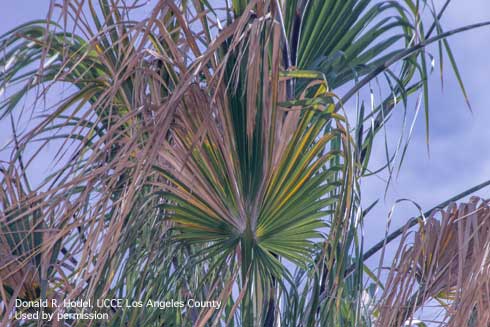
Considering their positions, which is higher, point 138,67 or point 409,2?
point 409,2

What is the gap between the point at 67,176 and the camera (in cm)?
162

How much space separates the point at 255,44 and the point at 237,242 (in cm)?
46

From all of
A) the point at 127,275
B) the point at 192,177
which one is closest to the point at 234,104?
the point at 192,177

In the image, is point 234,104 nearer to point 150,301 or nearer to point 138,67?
point 138,67

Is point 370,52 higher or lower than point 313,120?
higher

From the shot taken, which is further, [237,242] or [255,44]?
[237,242]

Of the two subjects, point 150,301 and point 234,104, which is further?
point 150,301

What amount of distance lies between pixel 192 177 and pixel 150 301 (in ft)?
1.35

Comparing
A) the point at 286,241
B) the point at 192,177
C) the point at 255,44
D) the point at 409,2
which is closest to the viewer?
the point at 255,44

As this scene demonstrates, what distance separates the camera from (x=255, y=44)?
58.2 inches

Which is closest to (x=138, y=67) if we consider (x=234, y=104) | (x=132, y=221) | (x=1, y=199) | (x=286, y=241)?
(x=234, y=104)

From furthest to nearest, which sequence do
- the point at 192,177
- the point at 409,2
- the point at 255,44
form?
1. the point at 409,2
2. the point at 192,177
3. the point at 255,44

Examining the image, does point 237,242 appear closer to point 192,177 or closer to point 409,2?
point 192,177

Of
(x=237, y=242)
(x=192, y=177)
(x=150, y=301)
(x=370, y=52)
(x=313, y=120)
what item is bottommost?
(x=150, y=301)
